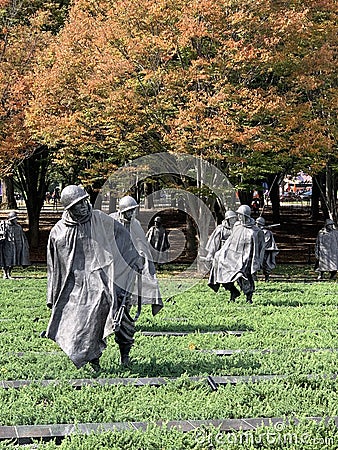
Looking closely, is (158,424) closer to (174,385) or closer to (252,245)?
(174,385)

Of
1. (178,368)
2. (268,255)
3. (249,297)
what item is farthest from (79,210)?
(268,255)

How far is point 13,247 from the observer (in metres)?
21.9

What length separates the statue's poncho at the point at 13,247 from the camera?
2159cm

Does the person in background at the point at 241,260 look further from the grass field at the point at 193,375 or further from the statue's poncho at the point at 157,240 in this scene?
the statue's poncho at the point at 157,240

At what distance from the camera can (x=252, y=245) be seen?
568 inches

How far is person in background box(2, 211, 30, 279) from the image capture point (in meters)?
21.6

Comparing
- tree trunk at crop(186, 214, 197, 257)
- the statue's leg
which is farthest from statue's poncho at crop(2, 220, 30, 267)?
the statue's leg

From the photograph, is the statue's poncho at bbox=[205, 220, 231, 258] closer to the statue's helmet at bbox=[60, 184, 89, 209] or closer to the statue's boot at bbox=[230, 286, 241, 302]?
the statue's boot at bbox=[230, 286, 241, 302]

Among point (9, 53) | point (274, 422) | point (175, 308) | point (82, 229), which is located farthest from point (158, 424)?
point (9, 53)

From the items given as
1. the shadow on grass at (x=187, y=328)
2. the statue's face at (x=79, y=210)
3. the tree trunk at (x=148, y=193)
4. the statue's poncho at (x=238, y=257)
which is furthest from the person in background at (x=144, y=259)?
the tree trunk at (x=148, y=193)

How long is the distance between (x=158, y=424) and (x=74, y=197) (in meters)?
2.66

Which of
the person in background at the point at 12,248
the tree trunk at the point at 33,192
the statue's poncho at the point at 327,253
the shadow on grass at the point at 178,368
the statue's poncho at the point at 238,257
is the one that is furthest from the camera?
the tree trunk at the point at 33,192

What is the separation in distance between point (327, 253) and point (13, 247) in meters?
8.47

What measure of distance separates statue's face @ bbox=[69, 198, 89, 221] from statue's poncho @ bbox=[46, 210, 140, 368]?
0.06 metres
